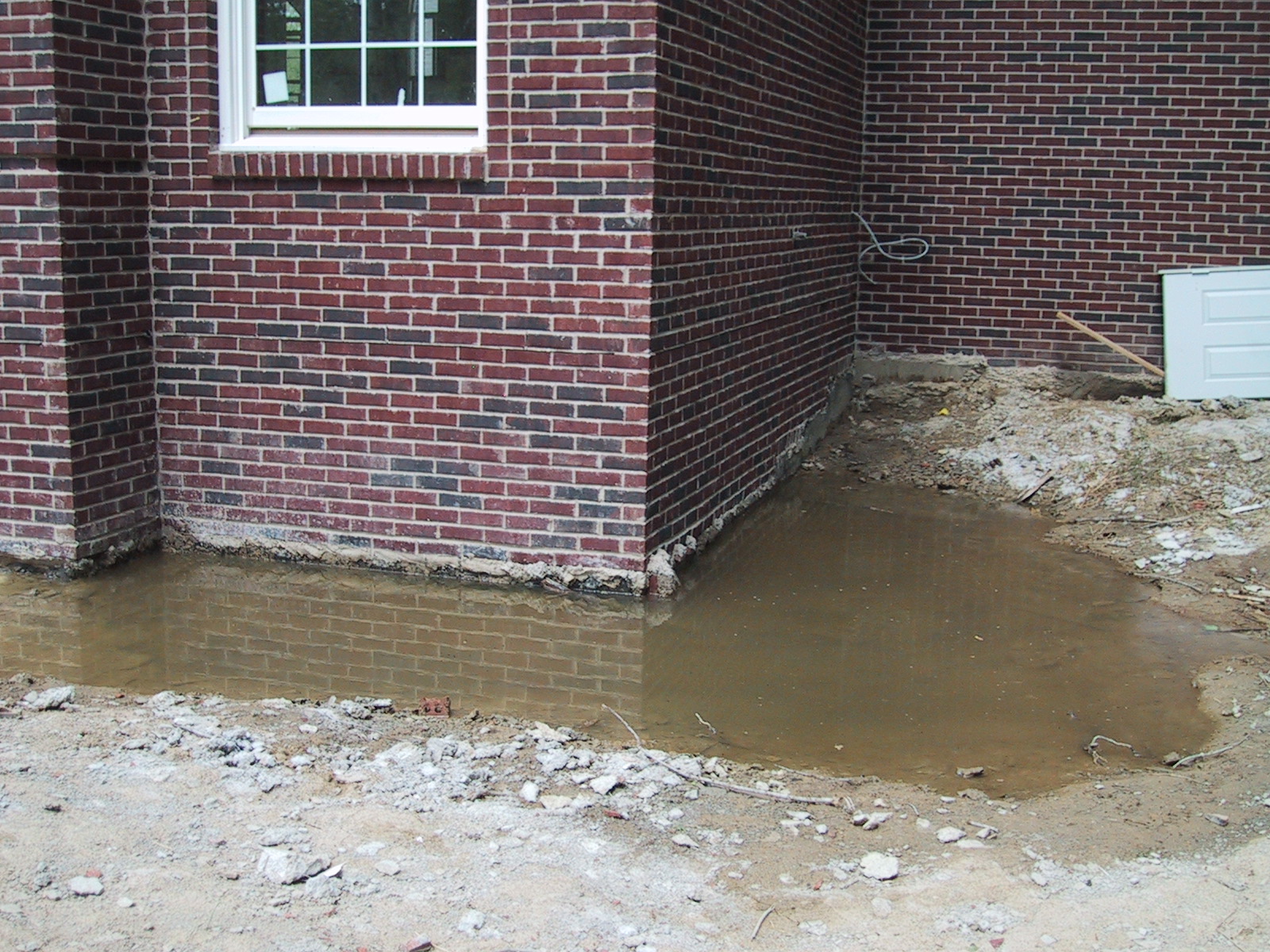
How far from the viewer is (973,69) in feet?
34.2

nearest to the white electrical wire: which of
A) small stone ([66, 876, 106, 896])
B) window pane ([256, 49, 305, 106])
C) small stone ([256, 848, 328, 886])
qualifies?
window pane ([256, 49, 305, 106])

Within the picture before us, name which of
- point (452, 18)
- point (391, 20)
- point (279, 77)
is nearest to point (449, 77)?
point (452, 18)

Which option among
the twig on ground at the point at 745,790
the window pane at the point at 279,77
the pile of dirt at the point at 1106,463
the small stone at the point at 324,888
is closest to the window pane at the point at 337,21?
the window pane at the point at 279,77

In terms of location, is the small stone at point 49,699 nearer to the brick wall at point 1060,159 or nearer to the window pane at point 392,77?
the window pane at point 392,77

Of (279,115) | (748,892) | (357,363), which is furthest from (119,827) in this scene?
A: (279,115)

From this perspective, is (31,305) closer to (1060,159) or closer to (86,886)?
(86,886)

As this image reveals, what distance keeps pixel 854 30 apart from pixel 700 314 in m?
4.15

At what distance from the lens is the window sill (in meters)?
6.40

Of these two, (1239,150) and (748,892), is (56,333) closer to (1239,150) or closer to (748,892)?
(748,892)

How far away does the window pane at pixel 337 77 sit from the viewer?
21.6ft

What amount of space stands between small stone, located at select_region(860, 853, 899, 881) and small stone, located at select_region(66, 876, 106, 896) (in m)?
2.09

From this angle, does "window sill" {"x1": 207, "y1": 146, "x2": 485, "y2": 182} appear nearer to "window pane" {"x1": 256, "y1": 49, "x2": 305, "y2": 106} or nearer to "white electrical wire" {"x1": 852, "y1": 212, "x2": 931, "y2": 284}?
"window pane" {"x1": 256, "y1": 49, "x2": 305, "y2": 106}

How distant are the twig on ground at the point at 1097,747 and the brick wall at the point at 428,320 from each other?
7.73ft

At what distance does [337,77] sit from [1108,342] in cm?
636
